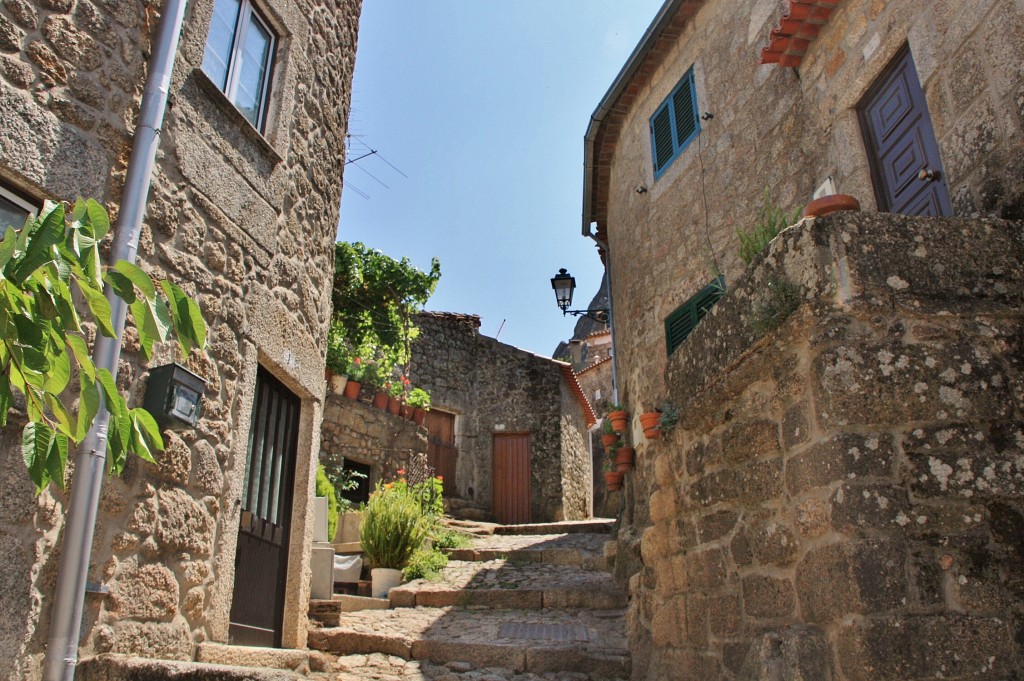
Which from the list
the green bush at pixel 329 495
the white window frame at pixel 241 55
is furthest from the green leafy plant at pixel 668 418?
the green bush at pixel 329 495

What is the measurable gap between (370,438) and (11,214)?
7.54 meters

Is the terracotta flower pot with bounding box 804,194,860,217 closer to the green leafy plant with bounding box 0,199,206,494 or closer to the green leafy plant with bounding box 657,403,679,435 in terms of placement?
the green leafy plant with bounding box 657,403,679,435

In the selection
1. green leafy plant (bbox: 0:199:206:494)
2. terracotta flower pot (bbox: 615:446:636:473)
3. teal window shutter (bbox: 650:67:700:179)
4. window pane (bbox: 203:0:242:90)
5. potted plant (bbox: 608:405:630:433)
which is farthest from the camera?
potted plant (bbox: 608:405:630:433)

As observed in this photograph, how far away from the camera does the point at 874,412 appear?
234cm

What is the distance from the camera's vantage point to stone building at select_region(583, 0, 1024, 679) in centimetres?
217

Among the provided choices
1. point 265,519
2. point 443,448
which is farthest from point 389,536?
point 443,448

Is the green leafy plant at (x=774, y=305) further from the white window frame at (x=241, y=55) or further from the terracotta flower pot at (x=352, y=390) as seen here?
the terracotta flower pot at (x=352, y=390)

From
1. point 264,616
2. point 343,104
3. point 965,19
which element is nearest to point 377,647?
point 264,616

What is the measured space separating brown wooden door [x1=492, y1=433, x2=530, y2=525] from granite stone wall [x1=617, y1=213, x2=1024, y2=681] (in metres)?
12.3

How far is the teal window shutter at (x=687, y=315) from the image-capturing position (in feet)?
20.2

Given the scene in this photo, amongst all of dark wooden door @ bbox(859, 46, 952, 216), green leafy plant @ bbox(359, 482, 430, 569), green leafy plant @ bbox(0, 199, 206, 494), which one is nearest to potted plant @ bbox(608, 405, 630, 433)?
green leafy plant @ bbox(359, 482, 430, 569)

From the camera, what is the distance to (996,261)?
2.54 meters

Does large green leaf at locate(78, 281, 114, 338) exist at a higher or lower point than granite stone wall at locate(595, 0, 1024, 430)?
lower

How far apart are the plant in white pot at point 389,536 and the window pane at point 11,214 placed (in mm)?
5157
